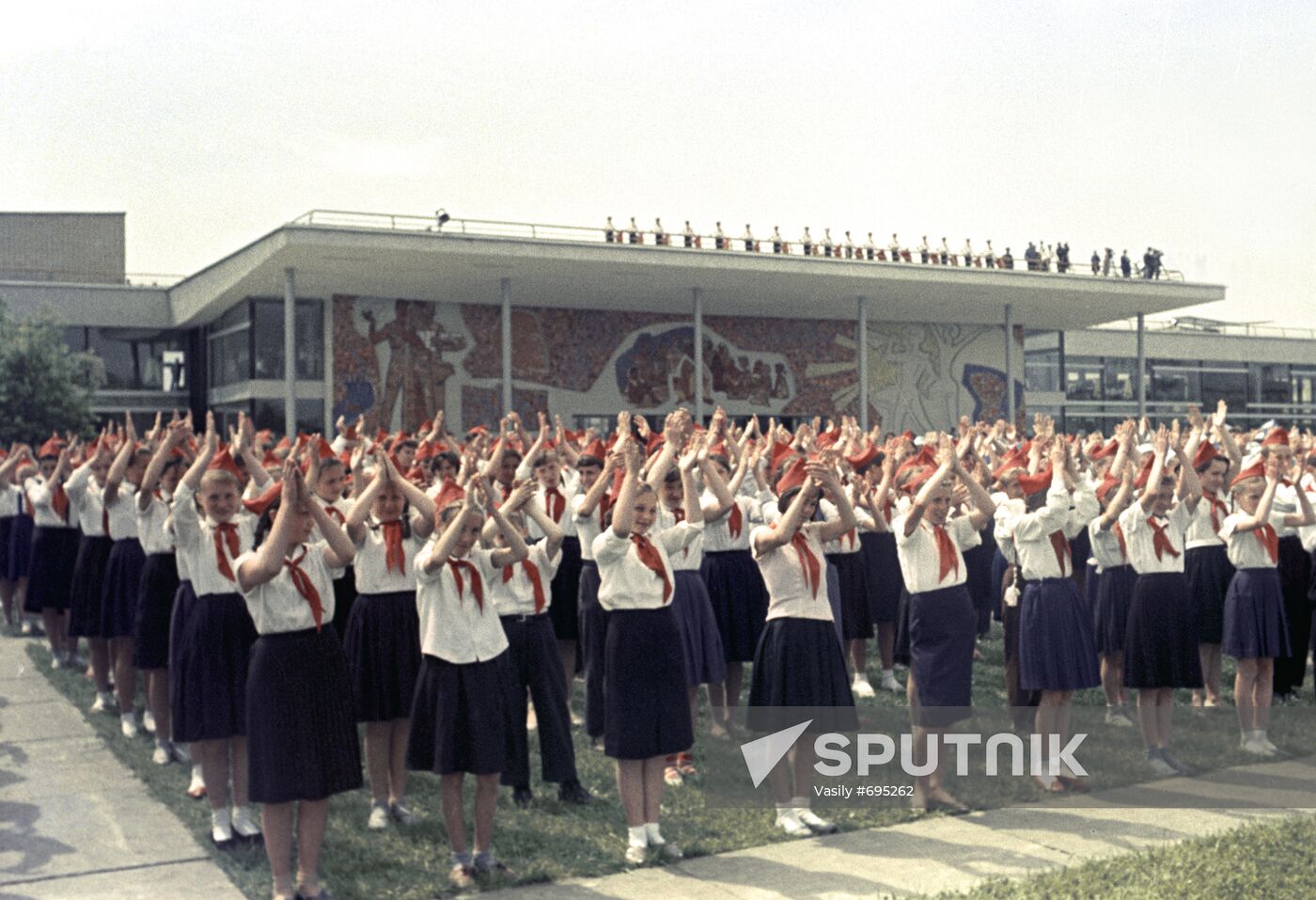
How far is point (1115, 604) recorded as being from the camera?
8.82 m

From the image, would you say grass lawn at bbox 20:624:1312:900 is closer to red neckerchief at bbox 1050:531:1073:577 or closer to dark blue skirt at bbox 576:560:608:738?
dark blue skirt at bbox 576:560:608:738

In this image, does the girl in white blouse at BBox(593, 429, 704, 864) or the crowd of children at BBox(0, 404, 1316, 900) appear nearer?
the crowd of children at BBox(0, 404, 1316, 900)

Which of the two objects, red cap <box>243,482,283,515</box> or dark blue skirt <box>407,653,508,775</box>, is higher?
red cap <box>243,482,283,515</box>

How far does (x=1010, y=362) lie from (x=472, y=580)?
36.2m

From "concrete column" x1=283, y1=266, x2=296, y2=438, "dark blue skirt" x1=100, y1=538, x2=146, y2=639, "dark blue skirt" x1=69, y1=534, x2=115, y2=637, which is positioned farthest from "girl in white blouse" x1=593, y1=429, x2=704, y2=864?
"concrete column" x1=283, y1=266, x2=296, y2=438

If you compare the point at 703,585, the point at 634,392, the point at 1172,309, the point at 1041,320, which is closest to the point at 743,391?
the point at 634,392

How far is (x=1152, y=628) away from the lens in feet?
25.8

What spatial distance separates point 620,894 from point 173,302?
3245cm

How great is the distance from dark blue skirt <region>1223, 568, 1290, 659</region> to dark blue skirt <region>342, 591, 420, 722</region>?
17.7 feet

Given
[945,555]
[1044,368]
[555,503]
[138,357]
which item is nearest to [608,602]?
[945,555]

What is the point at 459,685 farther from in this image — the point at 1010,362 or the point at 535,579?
the point at 1010,362

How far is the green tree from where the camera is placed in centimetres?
2706

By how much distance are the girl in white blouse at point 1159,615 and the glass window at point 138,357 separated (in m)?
31.5

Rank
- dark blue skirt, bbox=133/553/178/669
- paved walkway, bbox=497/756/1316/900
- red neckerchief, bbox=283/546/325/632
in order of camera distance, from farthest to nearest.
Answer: dark blue skirt, bbox=133/553/178/669
paved walkway, bbox=497/756/1316/900
red neckerchief, bbox=283/546/325/632
